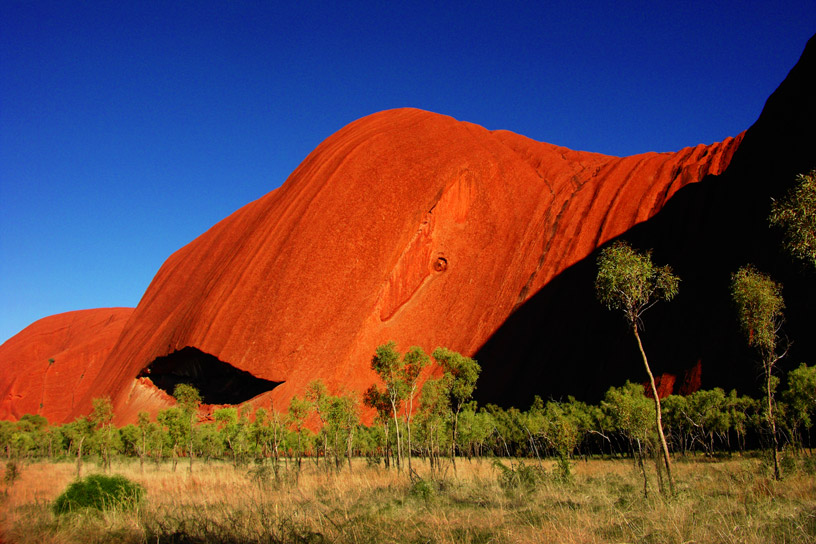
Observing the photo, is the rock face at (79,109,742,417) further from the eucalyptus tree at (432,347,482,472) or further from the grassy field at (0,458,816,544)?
the grassy field at (0,458,816,544)

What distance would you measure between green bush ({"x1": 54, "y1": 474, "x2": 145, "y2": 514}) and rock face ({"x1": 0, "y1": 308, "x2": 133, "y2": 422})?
72.8m

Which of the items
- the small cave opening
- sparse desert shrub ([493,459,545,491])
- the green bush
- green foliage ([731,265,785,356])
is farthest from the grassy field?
the small cave opening

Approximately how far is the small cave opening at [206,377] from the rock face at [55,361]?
26075mm

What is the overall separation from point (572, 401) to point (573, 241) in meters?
20.2

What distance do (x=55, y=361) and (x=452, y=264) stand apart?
3011 inches

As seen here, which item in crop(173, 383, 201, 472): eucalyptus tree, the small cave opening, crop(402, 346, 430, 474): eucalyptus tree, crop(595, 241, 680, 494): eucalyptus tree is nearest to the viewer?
crop(595, 241, 680, 494): eucalyptus tree

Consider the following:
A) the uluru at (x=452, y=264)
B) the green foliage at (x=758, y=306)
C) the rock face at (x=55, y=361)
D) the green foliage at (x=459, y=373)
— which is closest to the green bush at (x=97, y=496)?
the green foliage at (x=459, y=373)

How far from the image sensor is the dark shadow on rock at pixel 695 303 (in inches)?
1337

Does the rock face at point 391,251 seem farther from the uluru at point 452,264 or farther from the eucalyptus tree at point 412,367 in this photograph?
the eucalyptus tree at point 412,367

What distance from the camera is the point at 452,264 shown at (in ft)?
187

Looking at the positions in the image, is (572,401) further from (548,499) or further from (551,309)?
(548,499)

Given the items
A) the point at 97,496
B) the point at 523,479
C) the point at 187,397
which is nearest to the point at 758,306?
Result: the point at 523,479

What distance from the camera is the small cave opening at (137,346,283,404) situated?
50719mm

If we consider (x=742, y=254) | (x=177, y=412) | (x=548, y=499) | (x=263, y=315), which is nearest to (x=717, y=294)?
(x=742, y=254)
